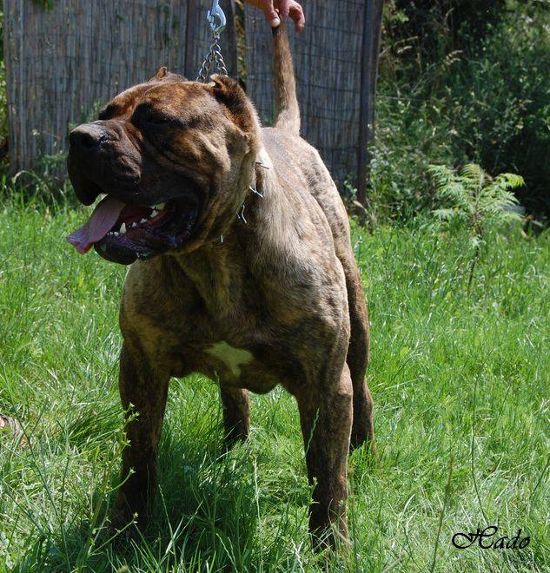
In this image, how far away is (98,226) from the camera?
3.04 m

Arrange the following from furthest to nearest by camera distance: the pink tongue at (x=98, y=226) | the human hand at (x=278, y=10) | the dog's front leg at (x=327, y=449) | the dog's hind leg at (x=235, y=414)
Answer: the human hand at (x=278, y=10) → the dog's hind leg at (x=235, y=414) → the dog's front leg at (x=327, y=449) → the pink tongue at (x=98, y=226)

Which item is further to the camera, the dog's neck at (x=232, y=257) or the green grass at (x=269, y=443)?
the dog's neck at (x=232, y=257)

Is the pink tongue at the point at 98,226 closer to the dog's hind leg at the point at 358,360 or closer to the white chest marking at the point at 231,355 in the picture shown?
the white chest marking at the point at 231,355

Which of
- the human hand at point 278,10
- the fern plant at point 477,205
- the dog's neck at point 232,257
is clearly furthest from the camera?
the fern plant at point 477,205

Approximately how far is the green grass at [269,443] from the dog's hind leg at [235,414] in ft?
0.21

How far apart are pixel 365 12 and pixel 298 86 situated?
862 millimetres

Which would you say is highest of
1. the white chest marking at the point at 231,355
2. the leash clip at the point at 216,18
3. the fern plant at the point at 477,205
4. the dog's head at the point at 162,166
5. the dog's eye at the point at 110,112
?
the leash clip at the point at 216,18

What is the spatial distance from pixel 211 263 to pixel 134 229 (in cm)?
39

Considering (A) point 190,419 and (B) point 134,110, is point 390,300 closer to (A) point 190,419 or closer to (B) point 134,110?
(A) point 190,419

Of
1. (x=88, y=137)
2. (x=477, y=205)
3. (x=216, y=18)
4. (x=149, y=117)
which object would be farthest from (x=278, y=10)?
(x=477, y=205)

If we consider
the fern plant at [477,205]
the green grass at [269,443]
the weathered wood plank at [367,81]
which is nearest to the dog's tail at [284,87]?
the green grass at [269,443]

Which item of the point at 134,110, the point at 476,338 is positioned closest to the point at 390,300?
the point at 476,338

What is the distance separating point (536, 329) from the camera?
5723 millimetres

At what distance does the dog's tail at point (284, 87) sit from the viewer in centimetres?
477
